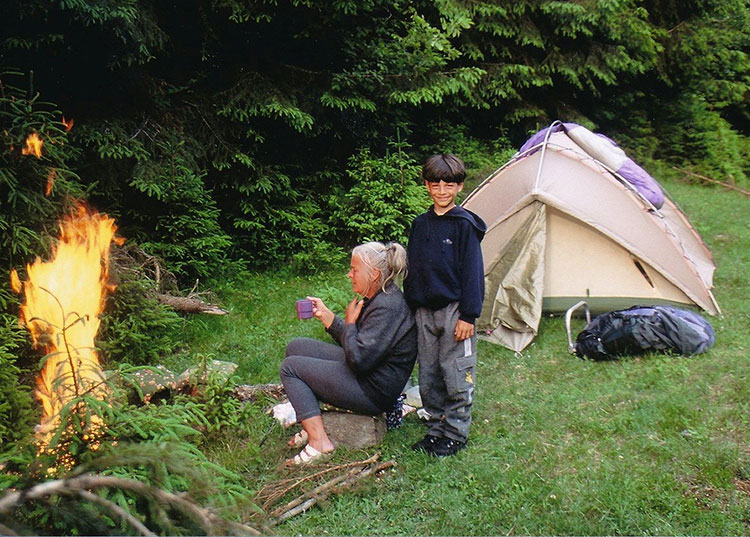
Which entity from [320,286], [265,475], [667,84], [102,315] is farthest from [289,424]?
[667,84]

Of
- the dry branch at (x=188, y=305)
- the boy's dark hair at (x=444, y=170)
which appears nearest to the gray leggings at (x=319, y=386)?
the boy's dark hair at (x=444, y=170)

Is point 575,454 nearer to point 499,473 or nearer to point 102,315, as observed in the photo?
point 499,473

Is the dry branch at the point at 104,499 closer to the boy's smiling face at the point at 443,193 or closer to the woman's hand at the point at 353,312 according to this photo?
the woman's hand at the point at 353,312

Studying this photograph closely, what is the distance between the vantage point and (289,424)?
4.46m

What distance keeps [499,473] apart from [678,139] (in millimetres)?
10807

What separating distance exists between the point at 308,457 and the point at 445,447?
2.66 ft

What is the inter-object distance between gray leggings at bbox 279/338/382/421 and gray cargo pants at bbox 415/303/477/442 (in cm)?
36

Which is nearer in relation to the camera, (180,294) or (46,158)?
(46,158)

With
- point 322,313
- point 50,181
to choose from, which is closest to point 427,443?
point 322,313

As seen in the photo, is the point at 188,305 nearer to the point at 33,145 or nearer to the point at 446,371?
the point at 33,145

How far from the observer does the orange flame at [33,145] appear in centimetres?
451

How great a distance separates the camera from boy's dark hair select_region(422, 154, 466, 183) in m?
3.95

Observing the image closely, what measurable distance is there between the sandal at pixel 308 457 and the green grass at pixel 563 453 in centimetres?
11

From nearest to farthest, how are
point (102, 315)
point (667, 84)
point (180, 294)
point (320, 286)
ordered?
point (102, 315)
point (180, 294)
point (320, 286)
point (667, 84)
